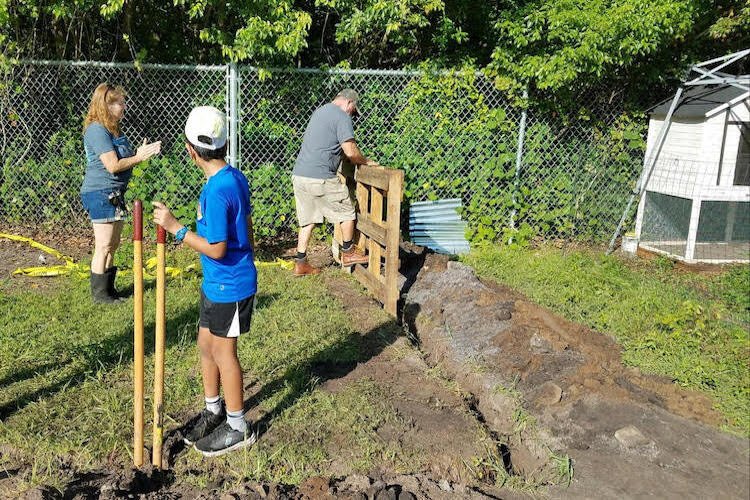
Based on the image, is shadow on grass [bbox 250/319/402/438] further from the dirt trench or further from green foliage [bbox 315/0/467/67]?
green foliage [bbox 315/0/467/67]

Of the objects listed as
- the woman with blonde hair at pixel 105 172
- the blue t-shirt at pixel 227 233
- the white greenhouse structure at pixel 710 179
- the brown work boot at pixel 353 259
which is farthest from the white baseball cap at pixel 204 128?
the white greenhouse structure at pixel 710 179

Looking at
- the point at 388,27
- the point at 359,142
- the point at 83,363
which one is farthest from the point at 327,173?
the point at 83,363

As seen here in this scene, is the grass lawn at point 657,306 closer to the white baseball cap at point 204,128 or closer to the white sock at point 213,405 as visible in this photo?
the white sock at point 213,405

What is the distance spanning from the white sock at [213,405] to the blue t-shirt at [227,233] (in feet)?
2.01

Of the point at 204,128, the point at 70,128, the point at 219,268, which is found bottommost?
the point at 219,268

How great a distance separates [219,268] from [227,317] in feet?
0.82

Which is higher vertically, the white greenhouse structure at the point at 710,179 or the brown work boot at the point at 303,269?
the white greenhouse structure at the point at 710,179

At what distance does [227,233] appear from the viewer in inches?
128

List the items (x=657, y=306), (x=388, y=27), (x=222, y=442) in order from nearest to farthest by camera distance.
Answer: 1. (x=222, y=442)
2. (x=657, y=306)
3. (x=388, y=27)

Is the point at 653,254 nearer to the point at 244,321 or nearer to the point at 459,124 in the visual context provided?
the point at 459,124

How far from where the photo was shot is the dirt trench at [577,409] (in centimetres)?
342

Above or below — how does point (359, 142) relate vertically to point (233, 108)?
below

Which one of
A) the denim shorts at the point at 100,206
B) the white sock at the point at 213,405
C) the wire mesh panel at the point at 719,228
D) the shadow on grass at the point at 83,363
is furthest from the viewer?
the wire mesh panel at the point at 719,228

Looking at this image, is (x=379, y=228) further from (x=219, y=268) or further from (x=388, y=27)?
(x=219, y=268)
